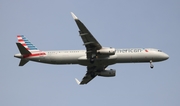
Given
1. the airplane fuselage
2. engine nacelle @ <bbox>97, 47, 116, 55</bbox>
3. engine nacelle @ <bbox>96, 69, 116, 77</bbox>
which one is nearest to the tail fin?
the airplane fuselage

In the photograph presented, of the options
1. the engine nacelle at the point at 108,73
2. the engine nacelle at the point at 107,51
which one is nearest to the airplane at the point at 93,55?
the engine nacelle at the point at 107,51

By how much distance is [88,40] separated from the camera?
7200cm

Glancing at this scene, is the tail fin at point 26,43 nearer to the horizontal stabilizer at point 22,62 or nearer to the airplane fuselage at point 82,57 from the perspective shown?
the airplane fuselage at point 82,57

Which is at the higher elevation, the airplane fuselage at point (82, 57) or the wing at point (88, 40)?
the wing at point (88, 40)

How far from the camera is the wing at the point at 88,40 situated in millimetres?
67500

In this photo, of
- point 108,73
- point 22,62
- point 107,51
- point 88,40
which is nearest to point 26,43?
point 22,62

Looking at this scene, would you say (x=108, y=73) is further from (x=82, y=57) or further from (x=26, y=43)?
(x=26, y=43)

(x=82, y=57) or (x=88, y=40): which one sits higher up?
(x=88, y=40)

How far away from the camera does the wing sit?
6750 centimetres

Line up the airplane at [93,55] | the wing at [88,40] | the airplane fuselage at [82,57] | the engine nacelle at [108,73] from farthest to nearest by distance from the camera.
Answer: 1. the engine nacelle at [108,73]
2. the airplane fuselage at [82,57]
3. the airplane at [93,55]
4. the wing at [88,40]

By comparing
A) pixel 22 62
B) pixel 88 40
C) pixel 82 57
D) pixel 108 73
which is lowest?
pixel 108 73

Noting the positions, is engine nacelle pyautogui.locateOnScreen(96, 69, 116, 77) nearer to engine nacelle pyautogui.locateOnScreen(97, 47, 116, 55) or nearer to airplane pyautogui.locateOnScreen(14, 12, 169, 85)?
airplane pyautogui.locateOnScreen(14, 12, 169, 85)

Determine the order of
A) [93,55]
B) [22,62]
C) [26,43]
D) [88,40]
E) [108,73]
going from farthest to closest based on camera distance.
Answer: [108,73]
[26,43]
[22,62]
[93,55]
[88,40]

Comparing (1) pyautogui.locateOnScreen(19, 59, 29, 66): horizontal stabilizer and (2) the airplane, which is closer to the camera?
(2) the airplane
